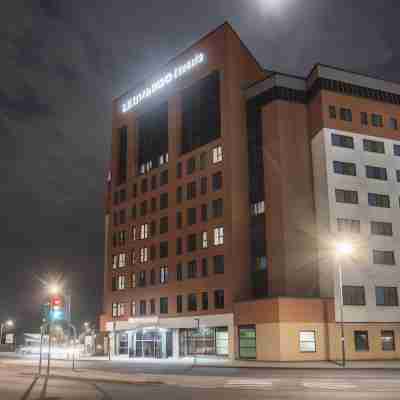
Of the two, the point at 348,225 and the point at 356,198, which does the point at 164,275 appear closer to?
the point at 348,225

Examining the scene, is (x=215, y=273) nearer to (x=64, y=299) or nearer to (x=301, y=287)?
(x=301, y=287)

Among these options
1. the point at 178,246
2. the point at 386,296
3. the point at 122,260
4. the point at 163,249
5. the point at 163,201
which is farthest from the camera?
the point at 122,260

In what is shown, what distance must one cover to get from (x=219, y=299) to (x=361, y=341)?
56.4 ft

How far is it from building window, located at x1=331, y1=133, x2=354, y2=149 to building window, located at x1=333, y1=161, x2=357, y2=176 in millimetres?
2187

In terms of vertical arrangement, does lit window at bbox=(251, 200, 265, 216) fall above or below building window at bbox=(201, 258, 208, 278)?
above

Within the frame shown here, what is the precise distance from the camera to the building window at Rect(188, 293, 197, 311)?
2777 inches

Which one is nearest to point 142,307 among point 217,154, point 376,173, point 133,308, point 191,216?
point 133,308

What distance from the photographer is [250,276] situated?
67375 mm

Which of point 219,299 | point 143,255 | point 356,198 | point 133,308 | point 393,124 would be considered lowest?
point 133,308

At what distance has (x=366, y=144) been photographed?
66.6m

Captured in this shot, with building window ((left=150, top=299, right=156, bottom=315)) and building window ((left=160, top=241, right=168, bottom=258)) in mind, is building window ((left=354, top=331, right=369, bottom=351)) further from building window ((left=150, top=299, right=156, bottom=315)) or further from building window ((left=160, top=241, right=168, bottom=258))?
building window ((left=150, top=299, right=156, bottom=315))

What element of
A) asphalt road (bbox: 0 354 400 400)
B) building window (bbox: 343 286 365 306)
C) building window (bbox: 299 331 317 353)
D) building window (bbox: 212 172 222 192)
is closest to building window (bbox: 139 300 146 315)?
building window (bbox: 212 172 222 192)

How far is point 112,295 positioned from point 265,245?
31.8 metres

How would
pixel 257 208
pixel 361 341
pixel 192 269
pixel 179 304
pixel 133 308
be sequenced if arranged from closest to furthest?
pixel 361 341 → pixel 257 208 → pixel 192 269 → pixel 179 304 → pixel 133 308
